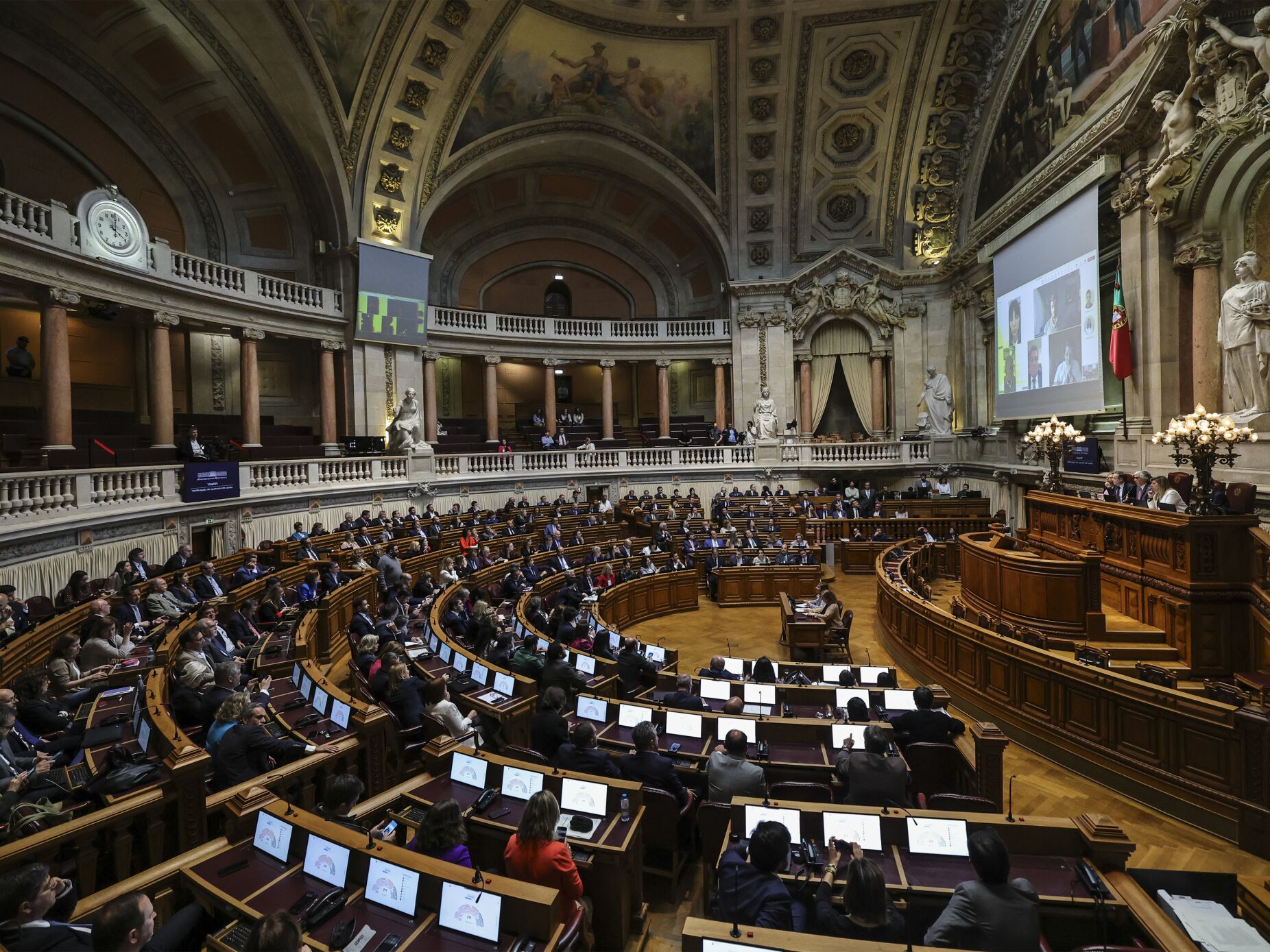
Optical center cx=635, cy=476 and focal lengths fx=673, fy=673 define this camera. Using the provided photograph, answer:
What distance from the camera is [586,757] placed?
14.8 ft

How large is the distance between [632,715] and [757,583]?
27.3 feet

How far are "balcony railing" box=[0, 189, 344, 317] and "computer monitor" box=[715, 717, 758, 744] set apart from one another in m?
13.3

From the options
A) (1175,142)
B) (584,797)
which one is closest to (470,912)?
(584,797)

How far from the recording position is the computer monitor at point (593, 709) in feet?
19.1

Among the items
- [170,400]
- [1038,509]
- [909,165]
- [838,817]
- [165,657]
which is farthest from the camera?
[909,165]

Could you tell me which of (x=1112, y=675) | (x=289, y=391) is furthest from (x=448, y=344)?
(x=1112, y=675)

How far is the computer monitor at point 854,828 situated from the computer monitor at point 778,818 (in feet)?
0.47

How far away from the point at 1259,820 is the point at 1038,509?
267 inches

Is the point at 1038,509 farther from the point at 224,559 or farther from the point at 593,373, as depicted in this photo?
the point at 593,373

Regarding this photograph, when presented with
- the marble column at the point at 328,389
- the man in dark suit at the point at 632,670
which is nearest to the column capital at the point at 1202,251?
the man in dark suit at the point at 632,670

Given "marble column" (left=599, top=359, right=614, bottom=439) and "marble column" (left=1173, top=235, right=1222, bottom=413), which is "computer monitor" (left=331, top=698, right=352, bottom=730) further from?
"marble column" (left=599, top=359, right=614, bottom=439)

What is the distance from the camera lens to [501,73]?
20.9m

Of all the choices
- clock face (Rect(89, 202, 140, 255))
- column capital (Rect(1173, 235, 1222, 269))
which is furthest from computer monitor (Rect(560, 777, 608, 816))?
clock face (Rect(89, 202, 140, 255))

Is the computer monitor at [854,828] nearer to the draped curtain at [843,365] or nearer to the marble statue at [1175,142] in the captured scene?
the marble statue at [1175,142]
